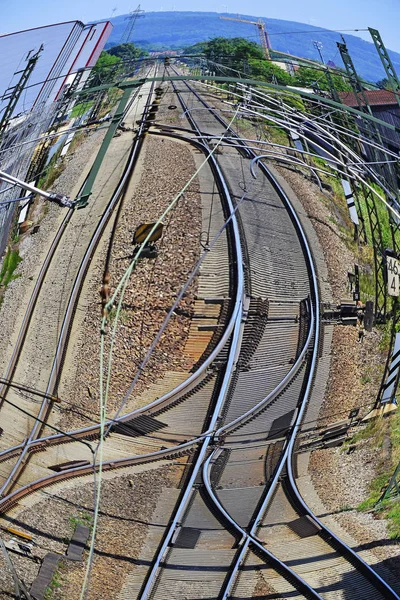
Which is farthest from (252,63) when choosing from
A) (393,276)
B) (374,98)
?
(393,276)

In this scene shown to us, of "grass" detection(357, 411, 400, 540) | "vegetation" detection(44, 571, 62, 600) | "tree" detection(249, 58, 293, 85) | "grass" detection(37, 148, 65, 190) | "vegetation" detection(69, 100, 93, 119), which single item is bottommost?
"vegetation" detection(44, 571, 62, 600)

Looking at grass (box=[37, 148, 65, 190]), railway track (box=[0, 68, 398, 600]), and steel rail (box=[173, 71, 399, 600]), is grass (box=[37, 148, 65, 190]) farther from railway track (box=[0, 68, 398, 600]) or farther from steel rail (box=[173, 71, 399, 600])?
steel rail (box=[173, 71, 399, 600])

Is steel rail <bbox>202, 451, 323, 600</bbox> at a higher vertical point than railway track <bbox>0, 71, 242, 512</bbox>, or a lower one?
lower

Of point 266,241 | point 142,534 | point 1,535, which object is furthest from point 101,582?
point 266,241

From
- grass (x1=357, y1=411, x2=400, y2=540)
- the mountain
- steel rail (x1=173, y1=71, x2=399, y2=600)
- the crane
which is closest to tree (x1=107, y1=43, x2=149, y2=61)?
the mountain

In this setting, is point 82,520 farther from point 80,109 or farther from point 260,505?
point 80,109

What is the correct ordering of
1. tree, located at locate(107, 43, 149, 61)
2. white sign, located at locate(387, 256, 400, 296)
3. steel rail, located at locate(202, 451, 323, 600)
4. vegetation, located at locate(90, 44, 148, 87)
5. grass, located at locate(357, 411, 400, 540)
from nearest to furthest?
steel rail, located at locate(202, 451, 323, 600), grass, located at locate(357, 411, 400, 540), white sign, located at locate(387, 256, 400, 296), vegetation, located at locate(90, 44, 148, 87), tree, located at locate(107, 43, 149, 61)
